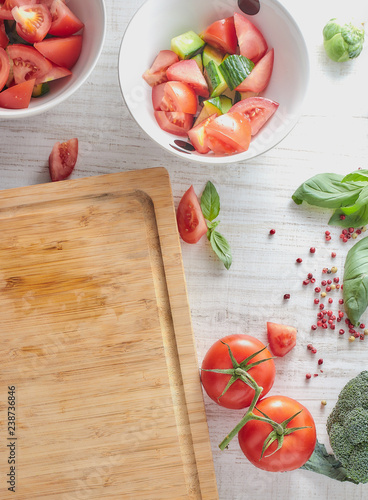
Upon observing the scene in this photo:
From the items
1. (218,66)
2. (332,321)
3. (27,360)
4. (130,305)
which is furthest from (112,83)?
(332,321)

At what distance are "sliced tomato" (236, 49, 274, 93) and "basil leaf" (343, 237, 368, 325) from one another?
578mm

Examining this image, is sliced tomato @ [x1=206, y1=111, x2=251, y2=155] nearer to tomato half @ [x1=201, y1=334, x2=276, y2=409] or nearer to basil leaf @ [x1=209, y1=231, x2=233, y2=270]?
basil leaf @ [x1=209, y1=231, x2=233, y2=270]

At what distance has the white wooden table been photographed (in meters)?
1.55

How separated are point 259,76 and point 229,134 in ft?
0.70

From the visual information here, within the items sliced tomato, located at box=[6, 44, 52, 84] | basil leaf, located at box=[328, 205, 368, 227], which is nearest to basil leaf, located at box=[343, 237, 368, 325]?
basil leaf, located at box=[328, 205, 368, 227]

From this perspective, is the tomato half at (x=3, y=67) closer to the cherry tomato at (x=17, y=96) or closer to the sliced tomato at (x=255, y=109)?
the cherry tomato at (x=17, y=96)

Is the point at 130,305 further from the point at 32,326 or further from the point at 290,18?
the point at 290,18

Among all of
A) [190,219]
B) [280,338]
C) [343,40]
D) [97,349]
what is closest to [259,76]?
[343,40]

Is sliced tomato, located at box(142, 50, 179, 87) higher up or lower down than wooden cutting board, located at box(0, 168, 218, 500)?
higher up

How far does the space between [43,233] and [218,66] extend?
694 mm

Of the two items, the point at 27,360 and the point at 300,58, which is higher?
the point at 300,58

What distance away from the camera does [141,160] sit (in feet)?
5.21

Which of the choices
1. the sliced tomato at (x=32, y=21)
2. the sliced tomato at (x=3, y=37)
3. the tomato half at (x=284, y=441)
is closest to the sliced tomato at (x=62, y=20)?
the sliced tomato at (x=32, y=21)

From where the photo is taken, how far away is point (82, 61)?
4.45 ft
